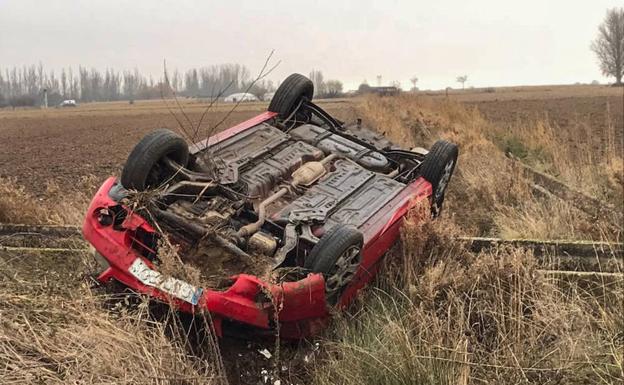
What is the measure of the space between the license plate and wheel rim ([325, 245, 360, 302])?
810 millimetres

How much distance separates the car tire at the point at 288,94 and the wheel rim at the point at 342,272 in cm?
257

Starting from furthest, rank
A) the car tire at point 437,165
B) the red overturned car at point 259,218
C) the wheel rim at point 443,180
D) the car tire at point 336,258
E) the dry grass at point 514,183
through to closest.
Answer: the dry grass at point 514,183
the wheel rim at point 443,180
the car tire at point 437,165
the car tire at point 336,258
the red overturned car at point 259,218

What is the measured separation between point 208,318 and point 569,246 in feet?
10.1

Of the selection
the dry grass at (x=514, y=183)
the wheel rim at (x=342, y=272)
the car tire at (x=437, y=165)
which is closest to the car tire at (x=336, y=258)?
the wheel rim at (x=342, y=272)

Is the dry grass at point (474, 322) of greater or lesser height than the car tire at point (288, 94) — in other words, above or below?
below

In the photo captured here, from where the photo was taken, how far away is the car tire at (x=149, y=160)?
3.98 metres

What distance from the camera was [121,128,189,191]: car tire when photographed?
3.98m

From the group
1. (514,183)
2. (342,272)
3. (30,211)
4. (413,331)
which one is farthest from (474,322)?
(30,211)

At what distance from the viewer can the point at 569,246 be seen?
4.79 meters

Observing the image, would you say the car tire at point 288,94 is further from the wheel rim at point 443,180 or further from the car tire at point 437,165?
the wheel rim at point 443,180

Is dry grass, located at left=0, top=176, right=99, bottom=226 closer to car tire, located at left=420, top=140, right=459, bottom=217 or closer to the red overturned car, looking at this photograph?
the red overturned car

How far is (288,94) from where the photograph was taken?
234 inches

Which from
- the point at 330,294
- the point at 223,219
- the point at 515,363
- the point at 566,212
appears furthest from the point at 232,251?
the point at 566,212

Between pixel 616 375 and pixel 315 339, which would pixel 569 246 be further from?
pixel 315 339
